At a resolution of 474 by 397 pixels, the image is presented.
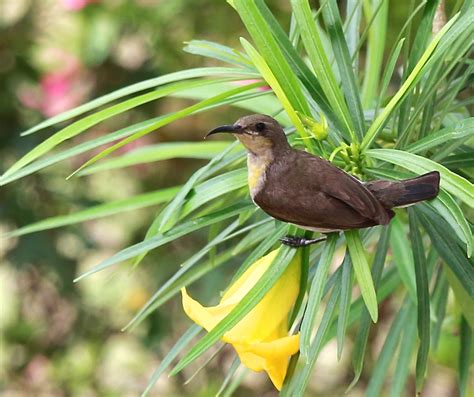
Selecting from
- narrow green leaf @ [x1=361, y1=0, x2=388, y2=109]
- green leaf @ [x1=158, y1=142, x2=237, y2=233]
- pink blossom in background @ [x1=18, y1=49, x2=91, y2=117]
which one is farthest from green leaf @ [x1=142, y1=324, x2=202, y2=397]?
pink blossom in background @ [x1=18, y1=49, x2=91, y2=117]

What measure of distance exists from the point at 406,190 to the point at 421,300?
149mm

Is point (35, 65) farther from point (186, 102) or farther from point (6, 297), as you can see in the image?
point (6, 297)

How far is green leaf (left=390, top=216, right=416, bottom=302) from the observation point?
2.98 feet

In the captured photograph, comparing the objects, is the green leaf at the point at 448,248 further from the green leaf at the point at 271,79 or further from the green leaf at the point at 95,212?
the green leaf at the point at 95,212

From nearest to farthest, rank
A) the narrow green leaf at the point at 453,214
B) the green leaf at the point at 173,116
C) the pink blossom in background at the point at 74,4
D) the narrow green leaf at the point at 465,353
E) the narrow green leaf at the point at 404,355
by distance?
the narrow green leaf at the point at 453,214 → the green leaf at the point at 173,116 → the narrow green leaf at the point at 465,353 → the narrow green leaf at the point at 404,355 → the pink blossom in background at the point at 74,4

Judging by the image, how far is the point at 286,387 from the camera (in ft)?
2.24

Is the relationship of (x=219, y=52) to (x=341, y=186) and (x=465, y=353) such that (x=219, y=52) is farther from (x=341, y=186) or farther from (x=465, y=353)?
(x=465, y=353)

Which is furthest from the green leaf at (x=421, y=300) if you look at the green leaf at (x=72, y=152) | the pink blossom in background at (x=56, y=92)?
the pink blossom in background at (x=56, y=92)

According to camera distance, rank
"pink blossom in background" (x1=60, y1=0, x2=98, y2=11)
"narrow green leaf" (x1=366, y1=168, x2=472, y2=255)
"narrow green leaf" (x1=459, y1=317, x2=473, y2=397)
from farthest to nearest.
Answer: "pink blossom in background" (x1=60, y1=0, x2=98, y2=11) < "narrow green leaf" (x1=459, y1=317, x2=473, y2=397) < "narrow green leaf" (x1=366, y1=168, x2=472, y2=255)

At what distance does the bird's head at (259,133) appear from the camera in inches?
26.7

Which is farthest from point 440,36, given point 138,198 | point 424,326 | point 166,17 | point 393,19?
point 166,17

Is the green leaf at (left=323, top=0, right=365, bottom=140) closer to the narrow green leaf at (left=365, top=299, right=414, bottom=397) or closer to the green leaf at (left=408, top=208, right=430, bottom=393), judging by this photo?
the green leaf at (left=408, top=208, right=430, bottom=393)

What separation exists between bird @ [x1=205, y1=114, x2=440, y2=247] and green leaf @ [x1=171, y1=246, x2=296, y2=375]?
1.3 inches

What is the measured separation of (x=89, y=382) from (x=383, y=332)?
650 mm
